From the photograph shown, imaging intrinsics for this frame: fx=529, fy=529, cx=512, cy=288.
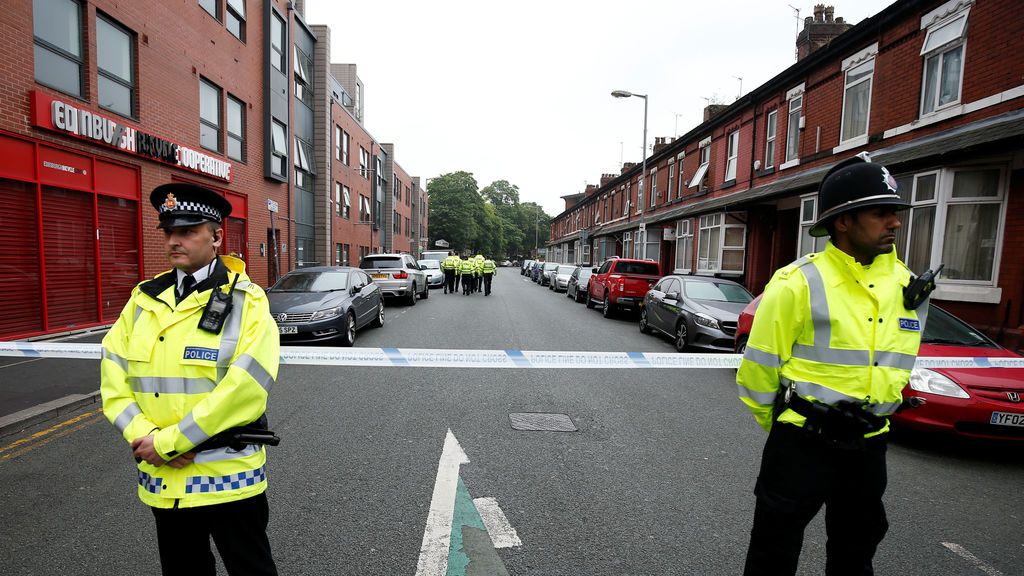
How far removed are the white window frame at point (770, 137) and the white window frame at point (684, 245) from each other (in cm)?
444

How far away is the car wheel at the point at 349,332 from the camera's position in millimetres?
9547

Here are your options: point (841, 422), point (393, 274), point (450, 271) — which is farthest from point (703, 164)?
point (841, 422)

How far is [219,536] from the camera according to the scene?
1954 mm

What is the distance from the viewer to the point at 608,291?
15.4m

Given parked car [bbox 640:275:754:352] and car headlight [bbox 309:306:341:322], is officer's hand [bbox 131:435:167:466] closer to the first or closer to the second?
car headlight [bbox 309:306:341:322]

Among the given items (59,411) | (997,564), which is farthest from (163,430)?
(59,411)

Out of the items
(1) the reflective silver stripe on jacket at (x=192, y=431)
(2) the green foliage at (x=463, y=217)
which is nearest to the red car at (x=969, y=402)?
(1) the reflective silver stripe on jacket at (x=192, y=431)

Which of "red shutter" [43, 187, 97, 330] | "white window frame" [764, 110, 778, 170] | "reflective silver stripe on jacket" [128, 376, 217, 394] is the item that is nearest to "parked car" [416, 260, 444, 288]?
"white window frame" [764, 110, 778, 170]

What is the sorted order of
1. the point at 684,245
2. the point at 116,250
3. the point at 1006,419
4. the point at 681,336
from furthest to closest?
the point at 684,245 < the point at 116,250 < the point at 681,336 < the point at 1006,419

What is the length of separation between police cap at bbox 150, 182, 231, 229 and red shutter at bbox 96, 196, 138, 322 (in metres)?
10.8

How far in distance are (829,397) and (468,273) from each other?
2156 centimetres

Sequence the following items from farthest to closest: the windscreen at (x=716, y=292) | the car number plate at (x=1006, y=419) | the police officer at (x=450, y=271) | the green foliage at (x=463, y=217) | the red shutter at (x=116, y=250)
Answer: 1. the green foliage at (x=463, y=217)
2. the police officer at (x=450, y=271)
3. the red shutter at (x=116, y=250)
4. the windscreen at (x=716, y=292)
5. the car number plate at (x=1006, y=419)

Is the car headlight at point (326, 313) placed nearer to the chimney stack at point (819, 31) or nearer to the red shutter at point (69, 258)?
the red shutter at point (69, 258)

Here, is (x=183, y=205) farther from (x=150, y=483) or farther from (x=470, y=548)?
(x=470, y=548)
